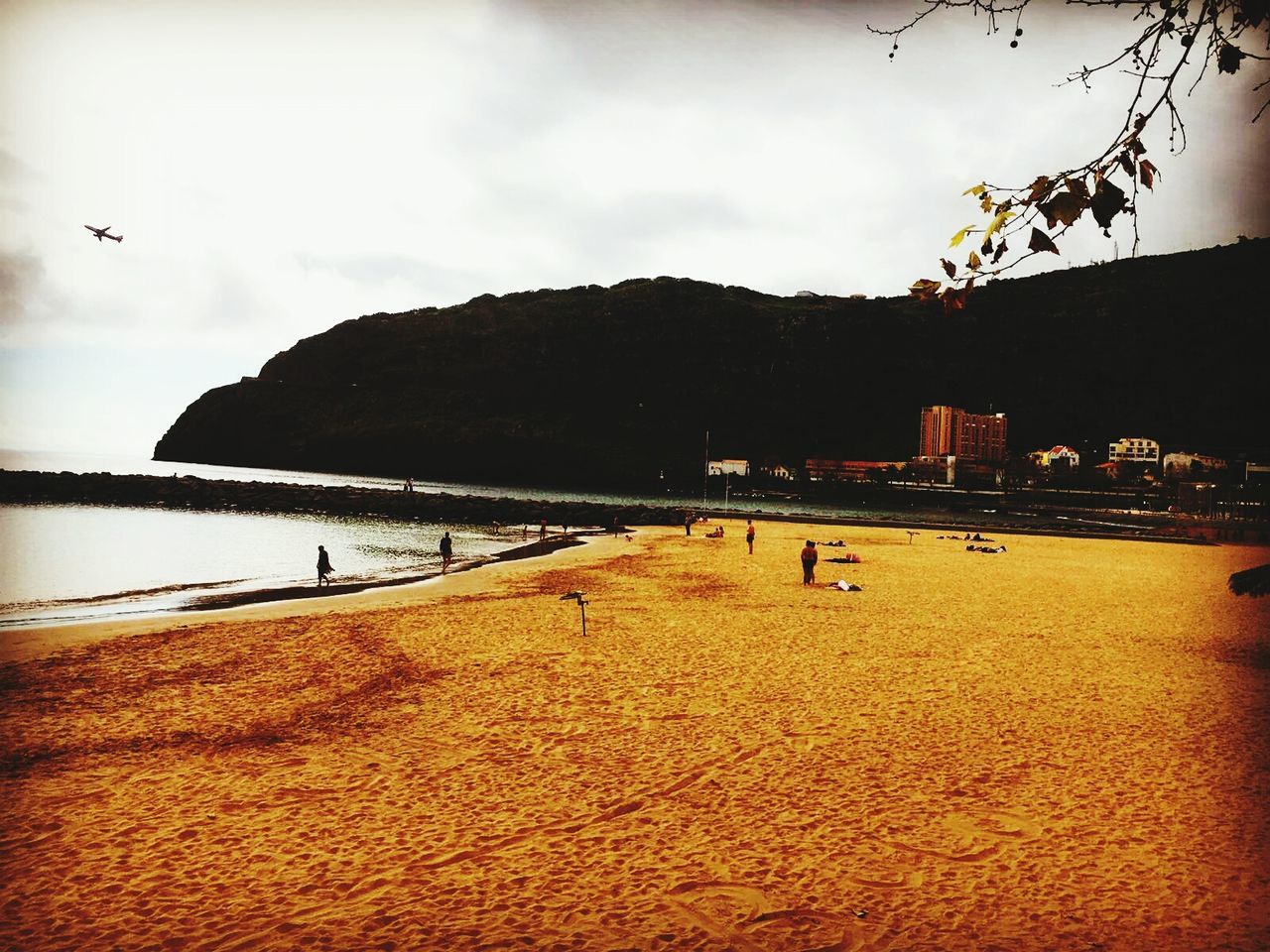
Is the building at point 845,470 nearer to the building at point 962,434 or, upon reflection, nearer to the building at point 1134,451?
the building at point 962,434

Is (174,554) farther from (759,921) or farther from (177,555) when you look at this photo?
(759,921)

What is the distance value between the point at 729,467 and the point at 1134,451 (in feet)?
268

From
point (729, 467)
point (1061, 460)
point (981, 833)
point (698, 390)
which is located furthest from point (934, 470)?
point (981, 833)

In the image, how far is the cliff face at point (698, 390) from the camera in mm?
148750

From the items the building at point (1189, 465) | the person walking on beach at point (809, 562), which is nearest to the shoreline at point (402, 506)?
the person walking on beach at point (809, 562)

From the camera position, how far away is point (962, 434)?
502 ft

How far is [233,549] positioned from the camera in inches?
1278

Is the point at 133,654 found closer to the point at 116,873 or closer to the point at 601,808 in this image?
the point at 116,873

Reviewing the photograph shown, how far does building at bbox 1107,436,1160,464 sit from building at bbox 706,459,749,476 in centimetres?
7142

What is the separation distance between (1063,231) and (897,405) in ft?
612

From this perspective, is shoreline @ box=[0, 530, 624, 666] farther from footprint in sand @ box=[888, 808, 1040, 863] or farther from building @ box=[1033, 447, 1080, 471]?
building @ box=[1033, 447, 1080, 471]

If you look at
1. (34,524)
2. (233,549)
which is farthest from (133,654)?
(34,524)

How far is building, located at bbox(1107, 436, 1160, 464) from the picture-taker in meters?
131

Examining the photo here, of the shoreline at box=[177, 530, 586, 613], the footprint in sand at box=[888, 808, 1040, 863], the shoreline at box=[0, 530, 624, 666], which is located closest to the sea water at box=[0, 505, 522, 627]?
the shoreline at box=[177, 530, 586, 613]
